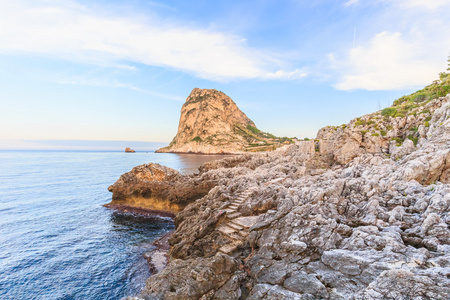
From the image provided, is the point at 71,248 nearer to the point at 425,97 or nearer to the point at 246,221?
the point at 246,221

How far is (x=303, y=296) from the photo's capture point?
8242mm

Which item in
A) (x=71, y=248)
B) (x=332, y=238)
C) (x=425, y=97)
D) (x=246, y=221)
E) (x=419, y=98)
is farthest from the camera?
(x=419, y=98)

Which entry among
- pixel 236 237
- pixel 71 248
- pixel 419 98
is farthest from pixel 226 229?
pixel 419 98

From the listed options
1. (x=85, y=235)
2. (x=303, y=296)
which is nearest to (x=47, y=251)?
(x=85, y=235)

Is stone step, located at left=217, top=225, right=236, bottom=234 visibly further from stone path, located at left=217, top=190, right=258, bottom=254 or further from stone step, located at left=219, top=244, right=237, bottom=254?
stone step, located at left=219, top=244, right=237, bottom=254

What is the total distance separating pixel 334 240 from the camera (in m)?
10.8

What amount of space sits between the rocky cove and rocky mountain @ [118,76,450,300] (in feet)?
0.13

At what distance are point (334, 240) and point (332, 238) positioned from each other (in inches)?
5.2

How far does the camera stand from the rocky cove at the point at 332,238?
818 centimetres

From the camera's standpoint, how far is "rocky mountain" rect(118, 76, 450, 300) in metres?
8.14

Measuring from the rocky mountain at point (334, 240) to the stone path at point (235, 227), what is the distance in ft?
0.27

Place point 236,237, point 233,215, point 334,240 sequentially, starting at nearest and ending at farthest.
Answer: point 334,240, point 236,237, point 233,215

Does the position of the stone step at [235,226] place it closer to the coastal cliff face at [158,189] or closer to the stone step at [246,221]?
the stone step at [246,221]

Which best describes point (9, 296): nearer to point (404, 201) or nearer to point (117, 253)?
point (117, 253)
